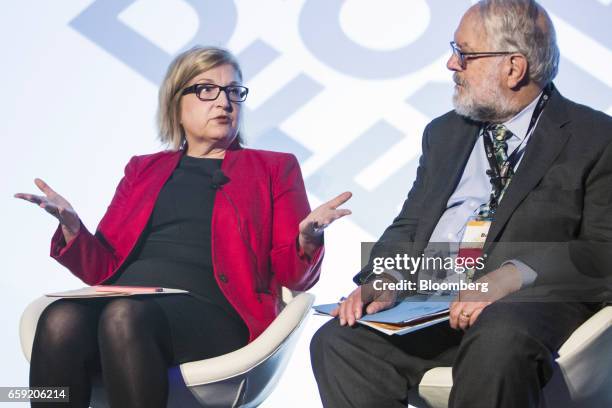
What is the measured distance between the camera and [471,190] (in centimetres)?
241

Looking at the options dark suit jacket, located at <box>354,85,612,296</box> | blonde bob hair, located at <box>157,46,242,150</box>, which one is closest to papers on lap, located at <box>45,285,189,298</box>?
dark suit jacket, located at <box>354,85,612,296</box>

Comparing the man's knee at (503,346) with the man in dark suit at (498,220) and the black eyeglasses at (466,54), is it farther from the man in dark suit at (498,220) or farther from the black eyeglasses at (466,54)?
the black eyeglasses at (466,54)

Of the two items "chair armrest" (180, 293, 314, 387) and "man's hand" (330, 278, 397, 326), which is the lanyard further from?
"chair armrest" (180, 293, 314, 387)

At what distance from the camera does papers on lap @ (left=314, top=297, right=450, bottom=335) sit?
1988 mm

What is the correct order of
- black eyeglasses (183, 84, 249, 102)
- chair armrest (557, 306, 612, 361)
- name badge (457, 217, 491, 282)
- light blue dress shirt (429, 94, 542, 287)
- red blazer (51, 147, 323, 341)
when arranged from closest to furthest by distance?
chair armrest (557, 306, 612, 361) → name badge (457, 217, 491, 282) → light blue dress shirt (429, 94, 542, 287) → red blazer (51, 147, 323, 341) → black eyeglasses (183, 84, 249, 102)

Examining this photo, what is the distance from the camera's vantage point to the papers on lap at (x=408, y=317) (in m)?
1.99

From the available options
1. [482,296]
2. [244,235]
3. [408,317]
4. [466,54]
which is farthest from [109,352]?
[466,54]

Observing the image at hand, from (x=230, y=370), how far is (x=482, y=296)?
0.70 metres

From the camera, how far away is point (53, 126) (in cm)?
350

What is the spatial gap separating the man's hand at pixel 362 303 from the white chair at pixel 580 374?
0.22 meters

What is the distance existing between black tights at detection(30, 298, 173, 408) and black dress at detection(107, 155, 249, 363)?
3.2 inches

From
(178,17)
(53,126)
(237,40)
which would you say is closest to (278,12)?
(237,40)

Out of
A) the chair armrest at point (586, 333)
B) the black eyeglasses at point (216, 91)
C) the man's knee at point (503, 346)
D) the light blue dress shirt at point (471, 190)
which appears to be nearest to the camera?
the man's knee at point (503, 346)

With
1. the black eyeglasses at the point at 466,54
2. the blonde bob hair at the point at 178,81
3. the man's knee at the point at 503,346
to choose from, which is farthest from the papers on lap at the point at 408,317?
the blonde bob hair at the point at 178,81
